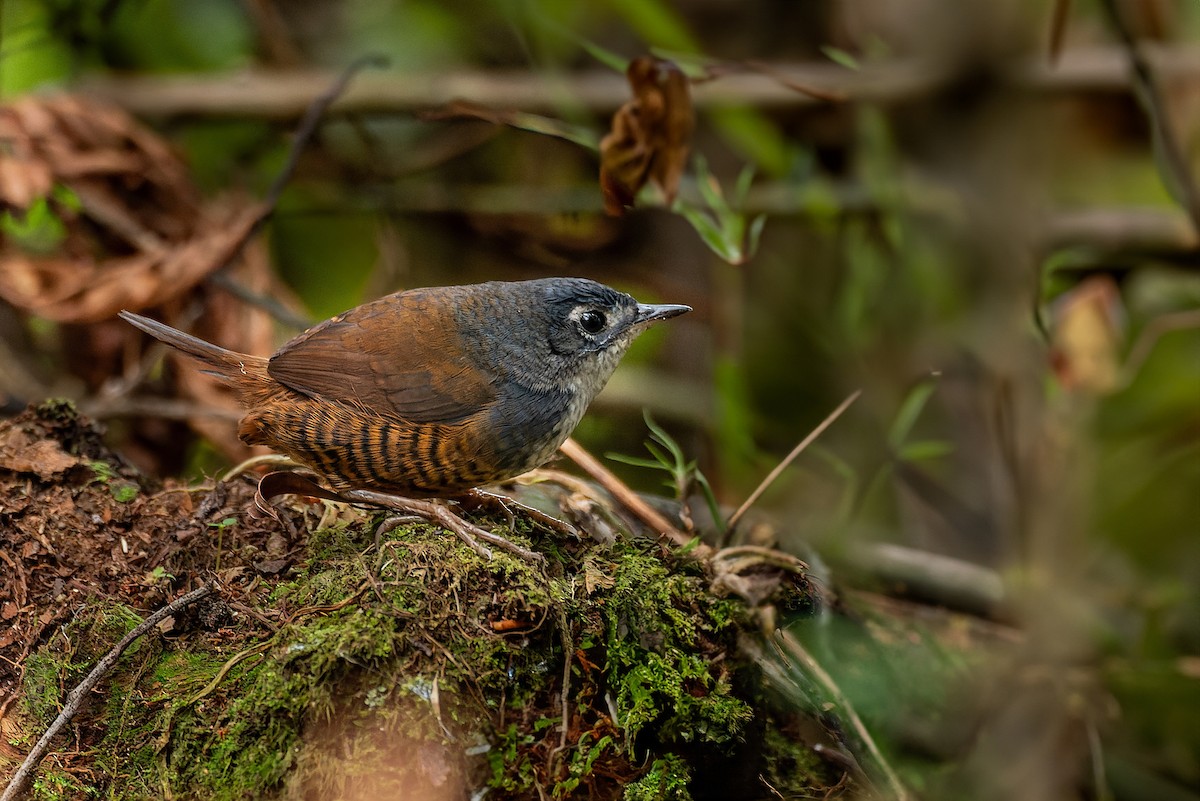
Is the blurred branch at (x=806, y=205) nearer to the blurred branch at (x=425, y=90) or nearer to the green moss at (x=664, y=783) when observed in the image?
the blurred branch at (x=425, y=90)

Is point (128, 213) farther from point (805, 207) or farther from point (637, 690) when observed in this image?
point (637, 690)

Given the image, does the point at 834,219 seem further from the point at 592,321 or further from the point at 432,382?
the point at 432,382

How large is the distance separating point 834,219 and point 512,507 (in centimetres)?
348

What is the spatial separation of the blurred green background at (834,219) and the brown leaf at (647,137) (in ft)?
3.59

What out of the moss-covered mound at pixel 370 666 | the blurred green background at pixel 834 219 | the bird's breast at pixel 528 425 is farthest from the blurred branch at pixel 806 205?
the moss-covered mound at pixel 370 666

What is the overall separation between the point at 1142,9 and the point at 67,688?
17.3 ft

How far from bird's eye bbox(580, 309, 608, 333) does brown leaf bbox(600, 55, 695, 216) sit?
364 mm

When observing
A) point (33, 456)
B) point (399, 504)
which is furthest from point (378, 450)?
point (33, 456)

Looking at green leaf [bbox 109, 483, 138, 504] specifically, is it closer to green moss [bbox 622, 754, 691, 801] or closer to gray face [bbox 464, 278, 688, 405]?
gray face [bbox 464, 278, 688, 405]

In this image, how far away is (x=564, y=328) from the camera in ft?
10.5

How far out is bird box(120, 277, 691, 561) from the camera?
2.80 m

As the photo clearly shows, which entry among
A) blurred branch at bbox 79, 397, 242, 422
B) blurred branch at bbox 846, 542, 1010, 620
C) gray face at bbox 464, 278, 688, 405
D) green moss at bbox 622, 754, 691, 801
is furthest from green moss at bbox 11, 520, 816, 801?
blurred branch at bbox 79, 397, 242, 422

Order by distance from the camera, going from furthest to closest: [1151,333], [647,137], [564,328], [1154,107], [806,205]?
[806,205] → [1151,333] → [1154,107] → [647,137] → [564,328]

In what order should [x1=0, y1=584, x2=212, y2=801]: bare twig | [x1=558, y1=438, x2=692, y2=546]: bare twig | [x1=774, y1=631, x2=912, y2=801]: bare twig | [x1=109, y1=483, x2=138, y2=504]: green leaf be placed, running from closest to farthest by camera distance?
[x1=0, y1=584, x2=212, y2=801]: bare twig
[x1=774, y1=631, x2=912, y2=801]: bare twig
[x1=109, y1=483, x2=138, y2=504]: green leaf
[x1=558, y1=438, x2=692, y2=546]: bare twig
